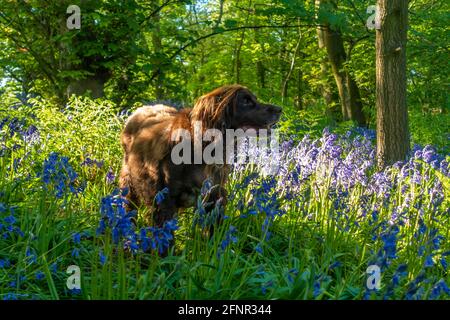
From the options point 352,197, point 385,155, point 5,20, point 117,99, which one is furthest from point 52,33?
point 352,197

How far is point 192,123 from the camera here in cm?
393

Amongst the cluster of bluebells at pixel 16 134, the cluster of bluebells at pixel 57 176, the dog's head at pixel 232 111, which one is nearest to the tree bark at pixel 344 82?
the cluster of bluebells at pixel 16 134

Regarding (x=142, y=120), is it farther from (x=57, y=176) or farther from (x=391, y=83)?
(x=391, y=83)

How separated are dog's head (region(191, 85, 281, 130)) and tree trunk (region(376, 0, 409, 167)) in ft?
10.1

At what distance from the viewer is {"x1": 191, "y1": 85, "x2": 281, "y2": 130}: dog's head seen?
3.85m

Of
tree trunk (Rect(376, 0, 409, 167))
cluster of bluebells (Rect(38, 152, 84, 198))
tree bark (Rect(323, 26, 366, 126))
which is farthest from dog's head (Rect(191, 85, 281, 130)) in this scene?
tree bark (Rect(323, 26, 366, 126))

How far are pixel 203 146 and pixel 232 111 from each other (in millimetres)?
356

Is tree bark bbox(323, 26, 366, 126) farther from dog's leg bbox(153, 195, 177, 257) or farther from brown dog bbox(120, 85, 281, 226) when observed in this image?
dog's leg bbox(153, 195, 177, 257)

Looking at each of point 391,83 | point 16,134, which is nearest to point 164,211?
point 16,134

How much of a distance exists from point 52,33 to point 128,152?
585 centimetres

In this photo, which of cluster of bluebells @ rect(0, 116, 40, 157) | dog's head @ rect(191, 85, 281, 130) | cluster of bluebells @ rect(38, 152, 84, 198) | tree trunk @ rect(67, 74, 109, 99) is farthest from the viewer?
tree trunk @ rect(67, 74, 109, 99)
